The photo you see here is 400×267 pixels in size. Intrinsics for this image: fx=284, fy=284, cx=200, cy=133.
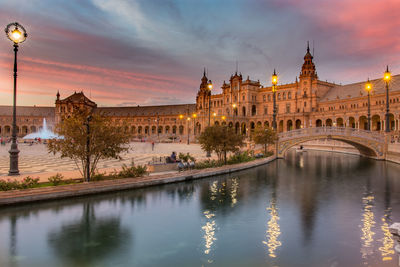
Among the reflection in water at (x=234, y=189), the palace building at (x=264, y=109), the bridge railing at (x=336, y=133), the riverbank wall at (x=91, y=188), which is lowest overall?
the reflection in water at (x=234, y=189)

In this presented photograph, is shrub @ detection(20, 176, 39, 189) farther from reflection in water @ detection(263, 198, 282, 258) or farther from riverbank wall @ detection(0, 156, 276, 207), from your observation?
reflection in water @ detection(263, 198, 282, 258)

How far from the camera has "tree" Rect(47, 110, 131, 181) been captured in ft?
49.3

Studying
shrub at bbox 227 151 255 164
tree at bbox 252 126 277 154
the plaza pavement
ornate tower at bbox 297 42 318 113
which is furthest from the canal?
ornate tower at bbox 297 42 318 113

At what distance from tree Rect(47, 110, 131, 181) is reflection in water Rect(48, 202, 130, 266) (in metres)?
3.91

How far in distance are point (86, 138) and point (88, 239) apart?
645cm

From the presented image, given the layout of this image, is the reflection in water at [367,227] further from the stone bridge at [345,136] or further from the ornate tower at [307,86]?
the ornate tower at [307,86]

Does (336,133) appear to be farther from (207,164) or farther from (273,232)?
(273,232)

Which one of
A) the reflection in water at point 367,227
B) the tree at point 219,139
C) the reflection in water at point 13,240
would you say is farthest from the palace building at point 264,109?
the reflection in water at point 13,240

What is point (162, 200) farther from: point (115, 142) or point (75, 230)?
point (75, 230)

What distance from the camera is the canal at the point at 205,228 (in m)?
8.70

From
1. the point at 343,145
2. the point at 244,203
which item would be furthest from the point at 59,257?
the point at 343,145

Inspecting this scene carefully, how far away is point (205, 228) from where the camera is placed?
11.3 metres

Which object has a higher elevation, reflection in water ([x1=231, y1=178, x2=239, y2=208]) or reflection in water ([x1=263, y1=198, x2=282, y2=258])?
reflection in water ([x1=231, y1=178, x2=239, y2=208])

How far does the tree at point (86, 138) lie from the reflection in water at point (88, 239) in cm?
391
